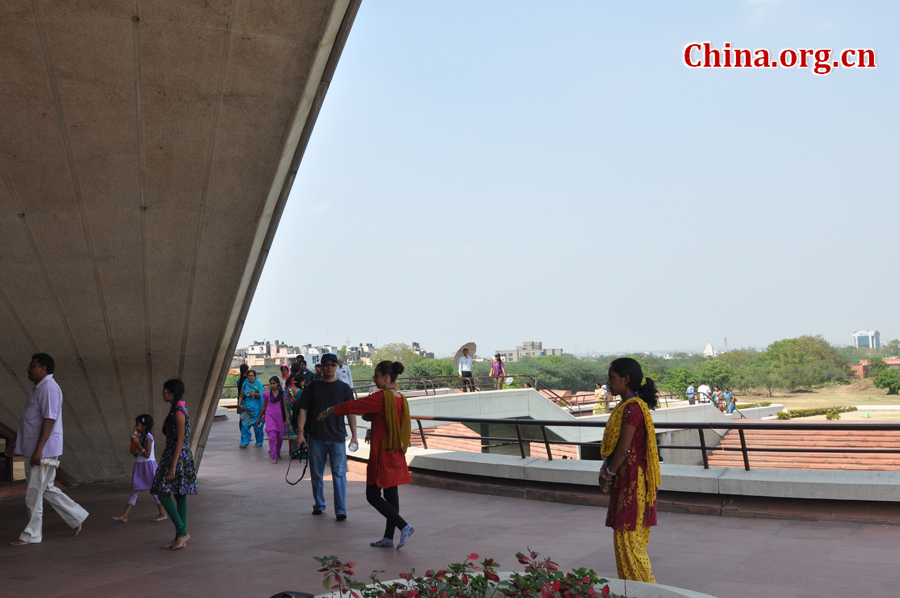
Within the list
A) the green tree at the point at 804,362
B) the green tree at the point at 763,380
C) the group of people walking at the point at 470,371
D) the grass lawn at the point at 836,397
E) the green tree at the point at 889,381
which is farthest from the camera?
the green tree at the point at 804,362

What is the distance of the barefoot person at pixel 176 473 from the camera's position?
6309mm

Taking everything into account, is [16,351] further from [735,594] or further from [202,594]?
[735,594]

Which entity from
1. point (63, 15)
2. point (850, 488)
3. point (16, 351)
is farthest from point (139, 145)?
point (850, 488)

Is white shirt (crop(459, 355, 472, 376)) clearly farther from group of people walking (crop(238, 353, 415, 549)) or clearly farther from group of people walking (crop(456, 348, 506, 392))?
group of people walking (crop(238, 353, 415, 549))

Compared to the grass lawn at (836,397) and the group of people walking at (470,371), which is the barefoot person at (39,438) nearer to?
the group of people walking at (470,371)

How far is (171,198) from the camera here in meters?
6.68

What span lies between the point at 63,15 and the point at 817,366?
7686 cm

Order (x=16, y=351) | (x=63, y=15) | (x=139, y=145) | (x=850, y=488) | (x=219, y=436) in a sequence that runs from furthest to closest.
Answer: (x=219, y=436) < (x=16, y=351) < (x=850, y=488) < (x=139, y=145) < (x=63, y=15)

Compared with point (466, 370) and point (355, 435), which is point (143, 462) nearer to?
point (355, 435)

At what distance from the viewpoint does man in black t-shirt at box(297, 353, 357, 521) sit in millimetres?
7621

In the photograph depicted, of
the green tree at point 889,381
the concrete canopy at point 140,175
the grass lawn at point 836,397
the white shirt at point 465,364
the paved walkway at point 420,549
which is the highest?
the concrete canopy at point 140,175

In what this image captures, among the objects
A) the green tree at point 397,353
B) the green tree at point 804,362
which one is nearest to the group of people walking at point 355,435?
the green tree at point 804,362

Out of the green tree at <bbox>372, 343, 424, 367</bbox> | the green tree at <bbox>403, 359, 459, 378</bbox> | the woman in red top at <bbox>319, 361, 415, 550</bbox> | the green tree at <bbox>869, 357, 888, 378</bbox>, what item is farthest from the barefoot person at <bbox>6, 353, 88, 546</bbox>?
the green tree at <bbox>372, 343, 424, 367</bbox>

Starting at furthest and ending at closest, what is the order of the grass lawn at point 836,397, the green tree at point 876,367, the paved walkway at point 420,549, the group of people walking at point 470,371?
the green tree at point 876,367 → the grass lawn at point 836,397 → the group of people walking at point 470,371 → the paved walkway at point 420,549
